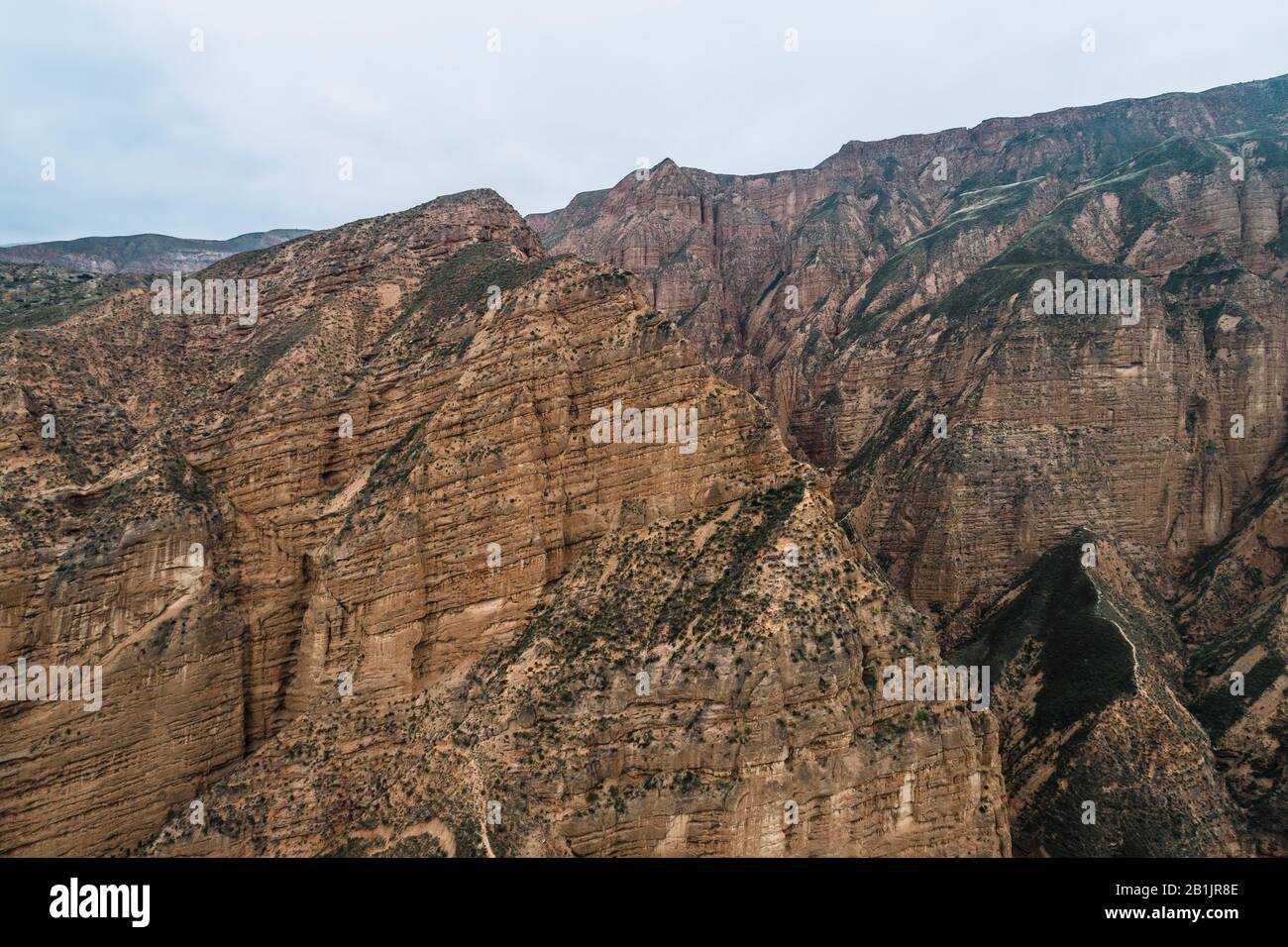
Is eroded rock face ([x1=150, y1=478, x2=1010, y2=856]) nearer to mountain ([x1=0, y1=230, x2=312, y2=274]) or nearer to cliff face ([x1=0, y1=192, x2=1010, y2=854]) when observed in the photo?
cliff face ([x1=0, y1=192, x2=1010, y2=854])

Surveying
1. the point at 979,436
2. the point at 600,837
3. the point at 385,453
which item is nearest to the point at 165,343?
the point at 385,453

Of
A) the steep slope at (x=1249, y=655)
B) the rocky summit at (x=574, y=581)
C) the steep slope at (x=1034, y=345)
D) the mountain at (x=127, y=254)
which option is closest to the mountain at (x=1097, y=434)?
the steep slope at (x=1249, y=655)

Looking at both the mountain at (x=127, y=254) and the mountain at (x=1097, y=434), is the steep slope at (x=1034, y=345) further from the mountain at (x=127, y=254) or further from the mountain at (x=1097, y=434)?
the mountain at (x=127, y=254)

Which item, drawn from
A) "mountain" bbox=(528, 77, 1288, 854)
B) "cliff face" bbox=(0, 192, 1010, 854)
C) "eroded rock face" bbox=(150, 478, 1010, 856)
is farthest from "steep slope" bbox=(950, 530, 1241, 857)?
"cliff face" bbox=(0, 192, 1010, 854)

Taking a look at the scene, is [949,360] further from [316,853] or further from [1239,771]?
[316,853]

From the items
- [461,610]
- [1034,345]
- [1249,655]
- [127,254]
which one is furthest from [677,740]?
[127,254]

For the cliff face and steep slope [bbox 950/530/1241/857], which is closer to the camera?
the cliff face
